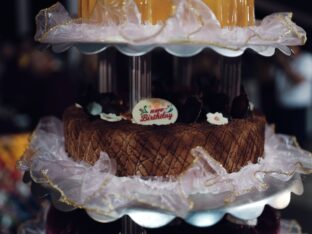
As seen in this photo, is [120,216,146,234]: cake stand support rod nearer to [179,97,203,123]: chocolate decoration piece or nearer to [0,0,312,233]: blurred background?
[179,97,203,123]: chocolate decoration piece

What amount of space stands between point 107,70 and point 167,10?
387 mm

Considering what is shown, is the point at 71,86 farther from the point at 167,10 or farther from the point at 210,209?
the point at 210,209

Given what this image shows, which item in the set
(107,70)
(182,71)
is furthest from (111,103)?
(182,71)

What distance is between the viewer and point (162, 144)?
1.02m

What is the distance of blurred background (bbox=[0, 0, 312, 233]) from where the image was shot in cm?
211

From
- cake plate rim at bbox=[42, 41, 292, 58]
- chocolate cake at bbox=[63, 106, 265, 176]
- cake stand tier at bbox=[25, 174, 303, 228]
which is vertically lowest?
cake stand tier at bbox=[25, 174, 303, 228]

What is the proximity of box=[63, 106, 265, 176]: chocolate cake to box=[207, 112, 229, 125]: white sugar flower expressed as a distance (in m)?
0.02

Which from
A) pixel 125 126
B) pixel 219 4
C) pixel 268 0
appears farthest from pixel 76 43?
pixel 268 0

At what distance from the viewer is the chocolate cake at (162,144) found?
1026 millimetres

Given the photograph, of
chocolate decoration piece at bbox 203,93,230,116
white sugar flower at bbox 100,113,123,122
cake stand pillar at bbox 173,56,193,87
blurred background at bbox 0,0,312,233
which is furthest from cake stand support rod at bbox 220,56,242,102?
blurred background at bbox 0,0,312,233

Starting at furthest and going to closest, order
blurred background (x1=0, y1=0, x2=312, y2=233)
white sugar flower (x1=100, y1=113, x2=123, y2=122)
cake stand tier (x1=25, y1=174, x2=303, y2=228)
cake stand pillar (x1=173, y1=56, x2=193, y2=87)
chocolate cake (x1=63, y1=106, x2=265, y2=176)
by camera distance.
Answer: blurred background (x1=0, y1=0, x2=312, y2=233), cake stand pillar (x1=173, y1=56, x2=193, y2=87), white sugar flower (x1=100, y1=113, x2=123, y2=122), chocolate cake (x1=63, y1=106, x2=265, y2=176), cake stand tier (x1=25, y1=174, x2=303, y2=228)

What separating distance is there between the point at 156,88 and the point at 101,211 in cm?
52

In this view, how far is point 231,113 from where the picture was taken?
3.88 ft

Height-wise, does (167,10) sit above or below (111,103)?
above
